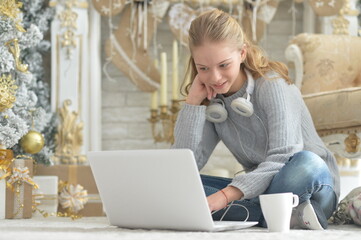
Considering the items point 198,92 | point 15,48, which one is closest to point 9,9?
point 15,48

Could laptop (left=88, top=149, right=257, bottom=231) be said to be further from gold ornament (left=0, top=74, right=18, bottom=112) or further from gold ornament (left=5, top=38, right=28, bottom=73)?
gold ornament (left=5, top=38, right=28, bottom=73)

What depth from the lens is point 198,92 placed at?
177 centimetres

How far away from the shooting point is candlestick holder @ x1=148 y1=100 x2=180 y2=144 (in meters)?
2.96

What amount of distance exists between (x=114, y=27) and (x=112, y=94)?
0.31 m

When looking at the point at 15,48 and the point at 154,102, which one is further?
the point at 154,102

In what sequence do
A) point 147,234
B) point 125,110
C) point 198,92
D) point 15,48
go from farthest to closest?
point 125,110, point 15,48, point 198,92, point 147,234

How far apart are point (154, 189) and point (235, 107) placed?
0.38 metres

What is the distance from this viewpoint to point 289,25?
10.6ft

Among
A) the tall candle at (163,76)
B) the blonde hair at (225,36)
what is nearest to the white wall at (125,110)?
the tall candle at (163,76)

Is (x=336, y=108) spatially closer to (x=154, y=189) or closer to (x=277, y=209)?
(x=277, y=209)

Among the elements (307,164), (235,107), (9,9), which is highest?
(9,9)

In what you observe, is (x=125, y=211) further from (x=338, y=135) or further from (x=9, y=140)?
(x=338, y=135)

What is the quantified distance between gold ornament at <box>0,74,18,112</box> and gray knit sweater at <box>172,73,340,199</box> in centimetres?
63

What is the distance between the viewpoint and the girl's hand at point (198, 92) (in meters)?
1.75
